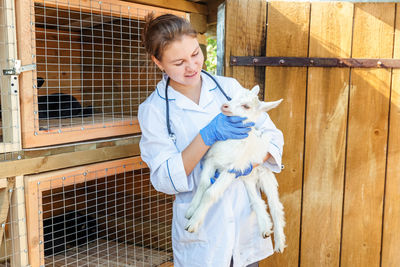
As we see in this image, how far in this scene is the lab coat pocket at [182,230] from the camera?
1.83 metres

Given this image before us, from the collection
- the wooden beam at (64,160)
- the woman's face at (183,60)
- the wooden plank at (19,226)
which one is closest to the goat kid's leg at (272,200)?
the woman's face at (183,60)

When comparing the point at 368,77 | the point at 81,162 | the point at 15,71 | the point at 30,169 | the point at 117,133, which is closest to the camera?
the point at 15,71

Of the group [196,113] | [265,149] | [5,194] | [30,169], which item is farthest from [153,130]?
[5,194]

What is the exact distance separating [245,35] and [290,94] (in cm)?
49

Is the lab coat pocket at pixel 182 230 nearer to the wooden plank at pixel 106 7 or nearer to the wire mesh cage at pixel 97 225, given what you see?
the wire mesh cage at pixel 97 225

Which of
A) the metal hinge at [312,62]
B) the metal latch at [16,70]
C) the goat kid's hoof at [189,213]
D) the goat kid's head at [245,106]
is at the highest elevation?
the metal hinge at [312,62]

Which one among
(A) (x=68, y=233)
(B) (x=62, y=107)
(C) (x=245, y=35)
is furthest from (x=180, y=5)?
(A) (x=68, y=233)

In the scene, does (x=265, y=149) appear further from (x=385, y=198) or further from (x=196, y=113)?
(x=385, y=198)

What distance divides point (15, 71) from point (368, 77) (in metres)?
2.09

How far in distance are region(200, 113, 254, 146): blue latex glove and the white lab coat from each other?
0.17 m

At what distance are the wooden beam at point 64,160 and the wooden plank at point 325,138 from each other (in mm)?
1187

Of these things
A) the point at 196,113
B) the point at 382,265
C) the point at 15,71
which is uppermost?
the point at 15,71

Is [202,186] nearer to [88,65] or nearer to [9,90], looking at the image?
[9,90]

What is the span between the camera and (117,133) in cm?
233
